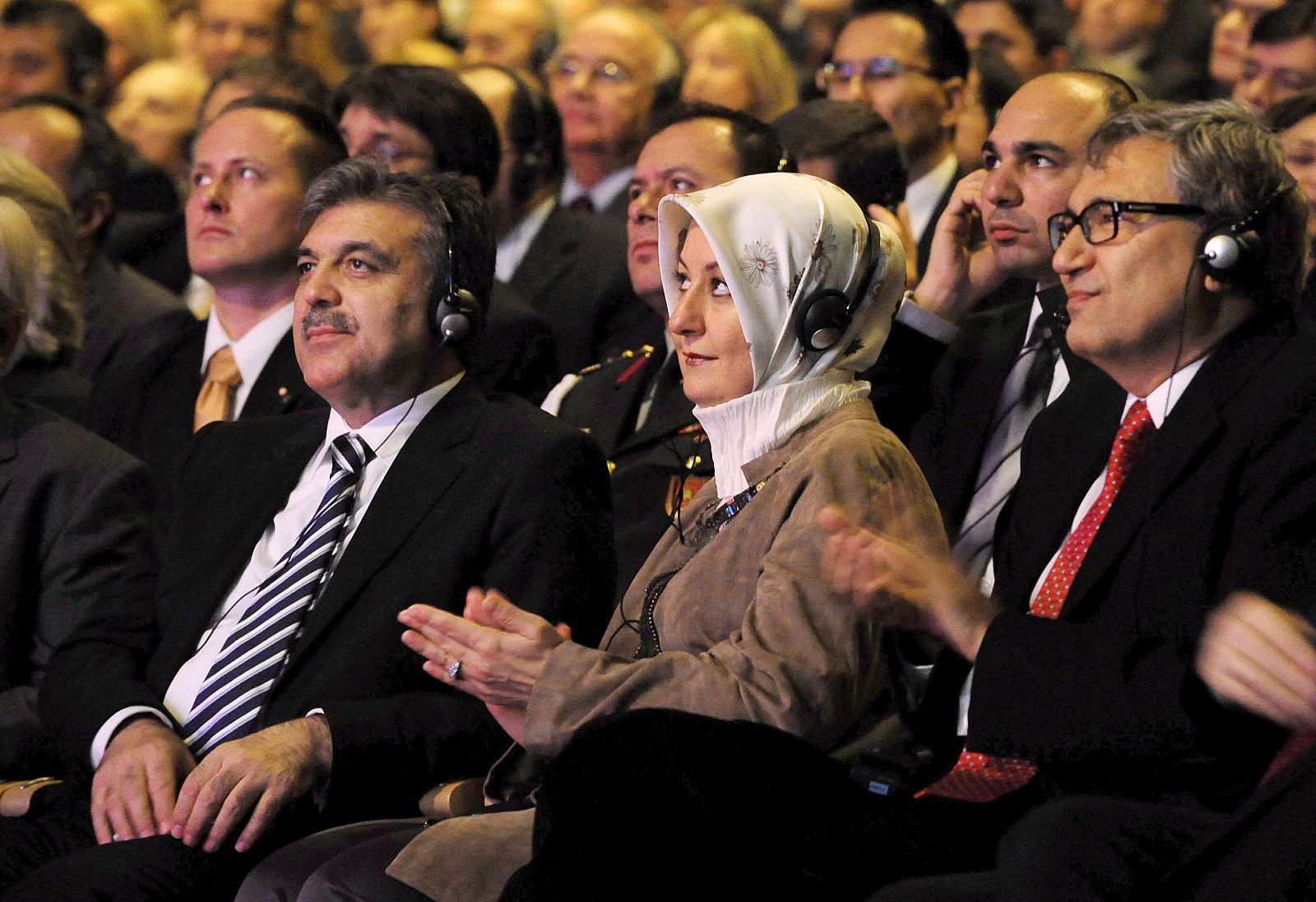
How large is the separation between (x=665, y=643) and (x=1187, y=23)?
4.71 m

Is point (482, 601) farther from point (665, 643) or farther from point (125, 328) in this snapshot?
point (125, 328)

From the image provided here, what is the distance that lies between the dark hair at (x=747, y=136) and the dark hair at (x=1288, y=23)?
1.71 meters

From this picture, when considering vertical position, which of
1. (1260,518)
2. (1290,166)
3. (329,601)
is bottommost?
(329,601)

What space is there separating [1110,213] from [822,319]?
1.43ft

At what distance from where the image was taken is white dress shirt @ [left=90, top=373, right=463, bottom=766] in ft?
10.0

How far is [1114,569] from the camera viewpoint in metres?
2.46

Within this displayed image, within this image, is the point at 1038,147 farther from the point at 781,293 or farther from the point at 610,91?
the point at 610,91

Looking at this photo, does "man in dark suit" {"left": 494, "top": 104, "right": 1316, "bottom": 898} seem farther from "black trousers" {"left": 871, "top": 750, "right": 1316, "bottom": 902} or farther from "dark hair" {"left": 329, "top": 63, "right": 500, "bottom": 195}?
"dark hair" {"left": 329, "top": 63, "right": 500, "bottom": 195}

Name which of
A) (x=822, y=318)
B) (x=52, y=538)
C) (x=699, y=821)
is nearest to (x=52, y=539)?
(x=52, y=538)

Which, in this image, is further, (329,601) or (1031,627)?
(329,601)

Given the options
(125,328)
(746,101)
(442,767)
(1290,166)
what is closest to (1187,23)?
(746,101)

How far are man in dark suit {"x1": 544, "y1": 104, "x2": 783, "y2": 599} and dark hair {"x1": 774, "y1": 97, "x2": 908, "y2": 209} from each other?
7.3 inches

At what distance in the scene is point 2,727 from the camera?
10.6 feet

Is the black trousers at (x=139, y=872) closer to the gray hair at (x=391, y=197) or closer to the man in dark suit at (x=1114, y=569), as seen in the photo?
the man in dark suit at (x=1114, y=569)
